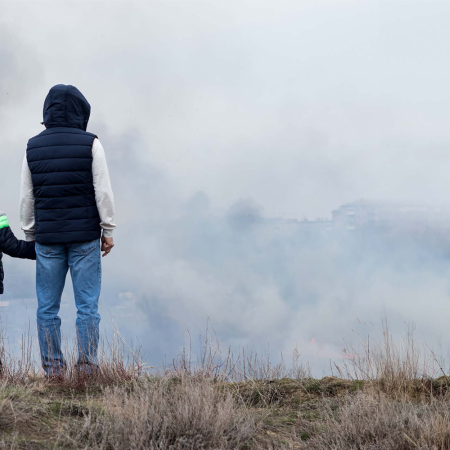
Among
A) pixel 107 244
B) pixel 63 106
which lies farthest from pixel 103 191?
pixel 63 106

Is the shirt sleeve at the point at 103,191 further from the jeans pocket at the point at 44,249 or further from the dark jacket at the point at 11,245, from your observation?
the dark jacket at the point at 11,245

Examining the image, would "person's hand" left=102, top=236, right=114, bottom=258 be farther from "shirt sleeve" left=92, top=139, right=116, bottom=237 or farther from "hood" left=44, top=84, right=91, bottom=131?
"hood" left=44, top=84, right=91, bottom=131

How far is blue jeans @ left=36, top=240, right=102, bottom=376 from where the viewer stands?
17.8 ft

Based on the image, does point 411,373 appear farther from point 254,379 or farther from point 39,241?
point 39,241

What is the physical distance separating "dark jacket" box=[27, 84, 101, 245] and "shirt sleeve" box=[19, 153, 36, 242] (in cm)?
9

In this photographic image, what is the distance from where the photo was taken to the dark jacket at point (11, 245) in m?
5.50

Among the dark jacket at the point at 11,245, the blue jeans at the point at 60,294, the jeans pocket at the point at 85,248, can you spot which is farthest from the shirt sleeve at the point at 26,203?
the jeans pocket at the point at 85,248

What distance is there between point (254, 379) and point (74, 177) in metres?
2.73

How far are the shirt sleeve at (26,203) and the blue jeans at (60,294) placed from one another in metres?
0.25

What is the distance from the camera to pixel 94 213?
17.7 feet

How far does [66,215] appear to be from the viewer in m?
5.34

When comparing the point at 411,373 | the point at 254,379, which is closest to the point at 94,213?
the point at 254,379

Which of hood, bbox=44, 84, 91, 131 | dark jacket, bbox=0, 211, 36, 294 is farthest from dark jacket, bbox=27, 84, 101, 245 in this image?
dark jacket, bbox=0, 211, 36, 294

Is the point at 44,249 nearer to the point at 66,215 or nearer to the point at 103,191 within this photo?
the point at 66,215
